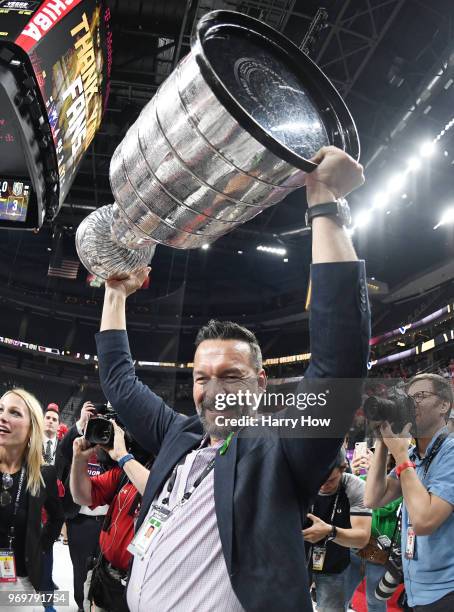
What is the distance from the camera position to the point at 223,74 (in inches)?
32.2

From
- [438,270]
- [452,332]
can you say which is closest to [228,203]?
[452,332]

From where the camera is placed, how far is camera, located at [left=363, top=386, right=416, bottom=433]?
1.50 meters

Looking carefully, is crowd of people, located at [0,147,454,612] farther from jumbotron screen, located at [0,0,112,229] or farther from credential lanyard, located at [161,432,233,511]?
jumbotron screen, located at [0,0,112,229]

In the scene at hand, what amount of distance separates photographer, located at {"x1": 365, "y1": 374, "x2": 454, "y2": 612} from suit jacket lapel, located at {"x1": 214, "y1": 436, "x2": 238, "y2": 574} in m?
0.85

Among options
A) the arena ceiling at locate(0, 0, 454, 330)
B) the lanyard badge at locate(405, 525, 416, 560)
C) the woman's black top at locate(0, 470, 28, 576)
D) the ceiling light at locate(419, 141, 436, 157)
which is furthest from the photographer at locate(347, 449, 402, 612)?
the ceiling light at locate(419, 141, 436, 157)

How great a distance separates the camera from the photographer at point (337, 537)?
7.87ft

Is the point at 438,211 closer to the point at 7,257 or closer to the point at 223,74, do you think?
the point at 223,74

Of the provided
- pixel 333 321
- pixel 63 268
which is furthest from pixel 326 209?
pixel 63 268

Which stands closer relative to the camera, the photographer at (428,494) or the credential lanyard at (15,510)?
the photographer at (428,494)

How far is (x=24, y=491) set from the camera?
2391mm

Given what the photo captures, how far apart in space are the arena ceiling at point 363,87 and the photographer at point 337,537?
4.73m

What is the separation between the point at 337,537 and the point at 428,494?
37.8 inches

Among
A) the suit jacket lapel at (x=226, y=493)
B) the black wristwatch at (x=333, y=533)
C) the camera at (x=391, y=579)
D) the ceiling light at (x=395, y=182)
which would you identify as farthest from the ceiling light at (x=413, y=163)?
the suit jacket lapel at (x=226, y=493)

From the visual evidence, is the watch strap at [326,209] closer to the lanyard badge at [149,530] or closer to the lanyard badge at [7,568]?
the lanyard badge at [149,530]
